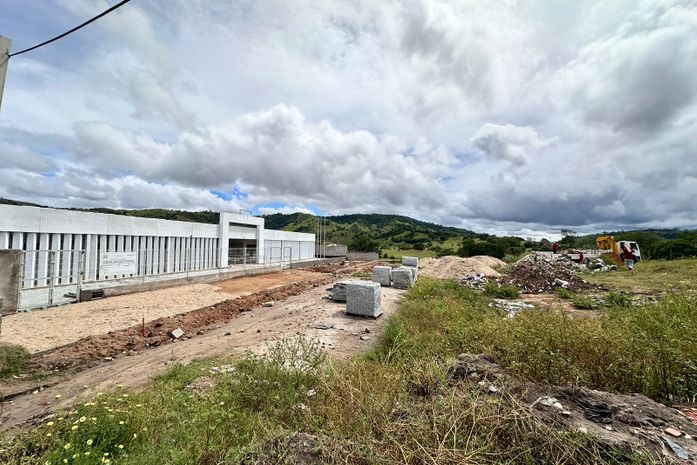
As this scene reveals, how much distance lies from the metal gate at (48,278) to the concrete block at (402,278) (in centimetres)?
1548

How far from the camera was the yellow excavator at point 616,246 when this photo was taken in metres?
30.1

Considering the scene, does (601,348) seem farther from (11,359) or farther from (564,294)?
(564,294)

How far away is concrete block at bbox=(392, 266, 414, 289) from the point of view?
1877 centimetres

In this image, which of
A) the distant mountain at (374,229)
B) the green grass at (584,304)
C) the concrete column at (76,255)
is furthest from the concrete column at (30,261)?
the distant mountain at (374,229)

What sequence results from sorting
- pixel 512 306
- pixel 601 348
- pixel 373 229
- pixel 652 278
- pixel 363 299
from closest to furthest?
1. pixel 601 348
2. pixel 363 299
3. pixel 512 306
4. pixel 652 278
5. pixel 373 229

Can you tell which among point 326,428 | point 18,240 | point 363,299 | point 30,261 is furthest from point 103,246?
point 326,428

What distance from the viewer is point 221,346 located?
897cm

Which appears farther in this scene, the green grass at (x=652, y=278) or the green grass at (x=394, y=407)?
the green grass at (x=652, y=278)

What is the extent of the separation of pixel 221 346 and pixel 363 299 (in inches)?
191

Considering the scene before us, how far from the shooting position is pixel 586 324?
5.95 metres

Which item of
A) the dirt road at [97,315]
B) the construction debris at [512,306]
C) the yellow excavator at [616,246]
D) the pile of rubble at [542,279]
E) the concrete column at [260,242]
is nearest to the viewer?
the dirt road at [97,315]

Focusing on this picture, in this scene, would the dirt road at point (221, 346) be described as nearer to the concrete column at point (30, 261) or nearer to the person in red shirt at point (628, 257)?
the concrete column at point (30, 261)

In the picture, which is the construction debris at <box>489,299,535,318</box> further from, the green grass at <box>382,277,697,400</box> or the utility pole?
the utility pole

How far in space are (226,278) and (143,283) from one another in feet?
24.3
